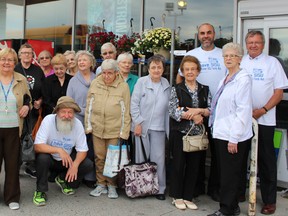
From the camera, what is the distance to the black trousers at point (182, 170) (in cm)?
437

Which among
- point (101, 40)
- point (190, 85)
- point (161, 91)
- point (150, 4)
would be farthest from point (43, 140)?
point (150, 4)

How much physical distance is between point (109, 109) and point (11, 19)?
6337mm

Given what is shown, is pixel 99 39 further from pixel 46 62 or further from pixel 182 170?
pixel 182 170

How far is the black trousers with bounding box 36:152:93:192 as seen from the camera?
177 inches

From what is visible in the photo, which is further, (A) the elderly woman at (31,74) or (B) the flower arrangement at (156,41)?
(B) the flower arrangement at (156,41)

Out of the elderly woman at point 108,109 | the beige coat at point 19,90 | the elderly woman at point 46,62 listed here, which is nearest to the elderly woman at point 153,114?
the elderly woman at point 108,109

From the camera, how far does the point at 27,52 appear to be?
17.2ft

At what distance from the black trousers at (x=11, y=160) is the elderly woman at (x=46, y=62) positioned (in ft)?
5.39

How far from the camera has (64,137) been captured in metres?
4.68

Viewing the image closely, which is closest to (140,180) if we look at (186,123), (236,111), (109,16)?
(186,123)

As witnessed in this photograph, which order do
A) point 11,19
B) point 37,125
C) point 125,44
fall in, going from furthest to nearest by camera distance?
point 11,19 < point 125,44 < point 37,125

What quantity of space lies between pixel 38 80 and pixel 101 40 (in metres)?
2.28

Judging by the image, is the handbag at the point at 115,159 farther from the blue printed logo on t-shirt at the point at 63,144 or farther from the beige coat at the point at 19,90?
the beige coat at the point at 19,90

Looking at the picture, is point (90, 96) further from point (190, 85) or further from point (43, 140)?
point (190, 85)
